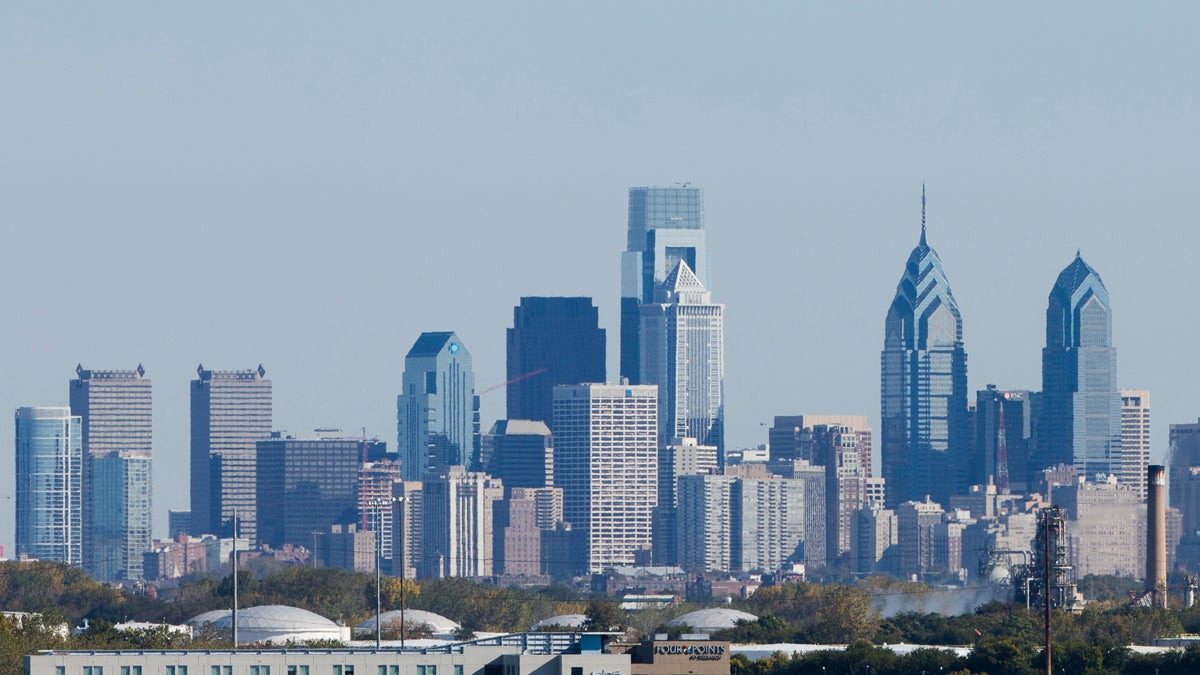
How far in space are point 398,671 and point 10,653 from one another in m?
41.4

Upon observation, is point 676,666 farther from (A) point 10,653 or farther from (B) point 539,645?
(A) point 10,653

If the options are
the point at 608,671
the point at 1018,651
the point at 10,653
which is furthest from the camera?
the point at 1018,651

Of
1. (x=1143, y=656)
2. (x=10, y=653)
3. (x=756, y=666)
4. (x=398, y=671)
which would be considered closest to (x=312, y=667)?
(x=398, y=671)

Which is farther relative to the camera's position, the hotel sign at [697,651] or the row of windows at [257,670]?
the hotel sign at [697,651]

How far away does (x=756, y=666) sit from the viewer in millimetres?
161000

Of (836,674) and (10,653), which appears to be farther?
(836,674)

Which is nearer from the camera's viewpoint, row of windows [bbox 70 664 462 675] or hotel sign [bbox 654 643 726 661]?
row of windows [bbox 70 664 462 675]

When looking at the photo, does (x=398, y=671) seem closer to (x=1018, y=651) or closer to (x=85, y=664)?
(x=85, y=664)

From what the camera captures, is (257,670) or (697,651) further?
(697,651)

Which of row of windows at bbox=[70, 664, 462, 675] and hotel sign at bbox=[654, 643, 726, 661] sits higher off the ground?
hotel sign at bbox=[654, 643, 726, 661]

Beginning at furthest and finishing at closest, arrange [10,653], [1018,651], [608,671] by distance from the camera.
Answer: [1018,651] < [10,653] < [608,671]

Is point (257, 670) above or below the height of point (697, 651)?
below

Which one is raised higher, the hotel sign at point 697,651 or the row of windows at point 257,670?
the hotel sign at point 697,651

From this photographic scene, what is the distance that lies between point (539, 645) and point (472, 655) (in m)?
3.38
